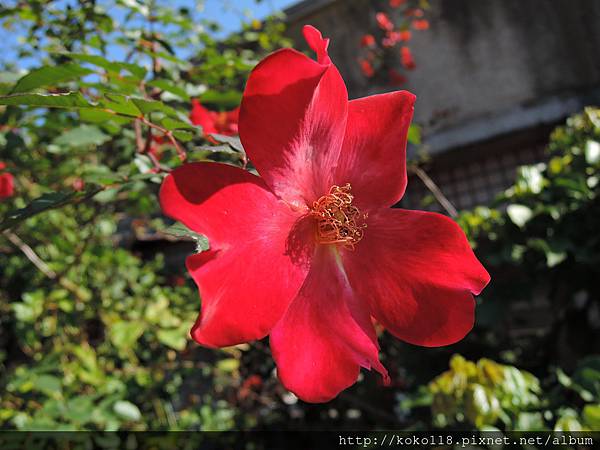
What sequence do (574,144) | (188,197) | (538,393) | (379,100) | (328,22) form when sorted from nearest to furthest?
1. (188,197)
2. (379,100)
3. (538,393)
4. (574,144)
5. (328,22)

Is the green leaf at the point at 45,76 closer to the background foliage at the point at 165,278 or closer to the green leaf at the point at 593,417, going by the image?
the background foliage at the point at 165,278

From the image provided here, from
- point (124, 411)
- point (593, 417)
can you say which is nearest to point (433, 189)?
point (593, 417)

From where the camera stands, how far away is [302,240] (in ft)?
1.77

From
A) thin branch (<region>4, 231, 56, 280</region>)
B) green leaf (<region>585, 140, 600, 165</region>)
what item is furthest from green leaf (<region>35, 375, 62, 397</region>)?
green leaf (<region>585, 140, 600, 165</region>)

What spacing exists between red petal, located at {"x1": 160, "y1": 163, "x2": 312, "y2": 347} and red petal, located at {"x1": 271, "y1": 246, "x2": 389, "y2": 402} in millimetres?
28

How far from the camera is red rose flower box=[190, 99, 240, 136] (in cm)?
100

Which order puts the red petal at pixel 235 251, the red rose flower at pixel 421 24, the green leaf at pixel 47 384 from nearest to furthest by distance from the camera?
the red petal at pixel 235 251
the green leaf at pixel 47 384
the red rose flower at pixel 421 24

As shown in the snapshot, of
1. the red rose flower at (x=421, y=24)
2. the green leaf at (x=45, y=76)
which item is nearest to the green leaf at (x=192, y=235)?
the green leaf at (x=45, y=76)

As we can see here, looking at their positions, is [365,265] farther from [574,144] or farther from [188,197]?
[574,144]

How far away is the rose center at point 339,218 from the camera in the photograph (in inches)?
21.0

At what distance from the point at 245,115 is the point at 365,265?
0.74 ft

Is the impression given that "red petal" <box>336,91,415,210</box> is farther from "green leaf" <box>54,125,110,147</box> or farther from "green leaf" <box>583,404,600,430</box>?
"green leaf" <box>583,404,600,430</box>

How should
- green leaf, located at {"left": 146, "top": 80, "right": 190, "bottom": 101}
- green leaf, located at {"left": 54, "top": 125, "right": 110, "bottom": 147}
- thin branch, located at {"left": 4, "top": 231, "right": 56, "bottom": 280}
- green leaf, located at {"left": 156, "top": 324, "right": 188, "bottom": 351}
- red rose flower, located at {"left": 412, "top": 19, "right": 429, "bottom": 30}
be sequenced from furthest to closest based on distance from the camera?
1. red rose flower, located at {"left": 412, "top": 19, "right": 429, "bottom": 30}
2. thin branch, located at {"left": 4, "top": 231, "right": 56, "bottom": 280}
3. green leaf, located at {"left": 156, "top": 324, "right": 188, "bottom": 351}
4. green leaf, located at {"left": 54, "top": 125, "right": 110, "bottom": 147}
5. green leaf, located at {"left": 146, "top": 80, "right": 190, "bottom": 101}

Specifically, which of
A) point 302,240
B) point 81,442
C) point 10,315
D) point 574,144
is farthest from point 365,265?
point 10,315
